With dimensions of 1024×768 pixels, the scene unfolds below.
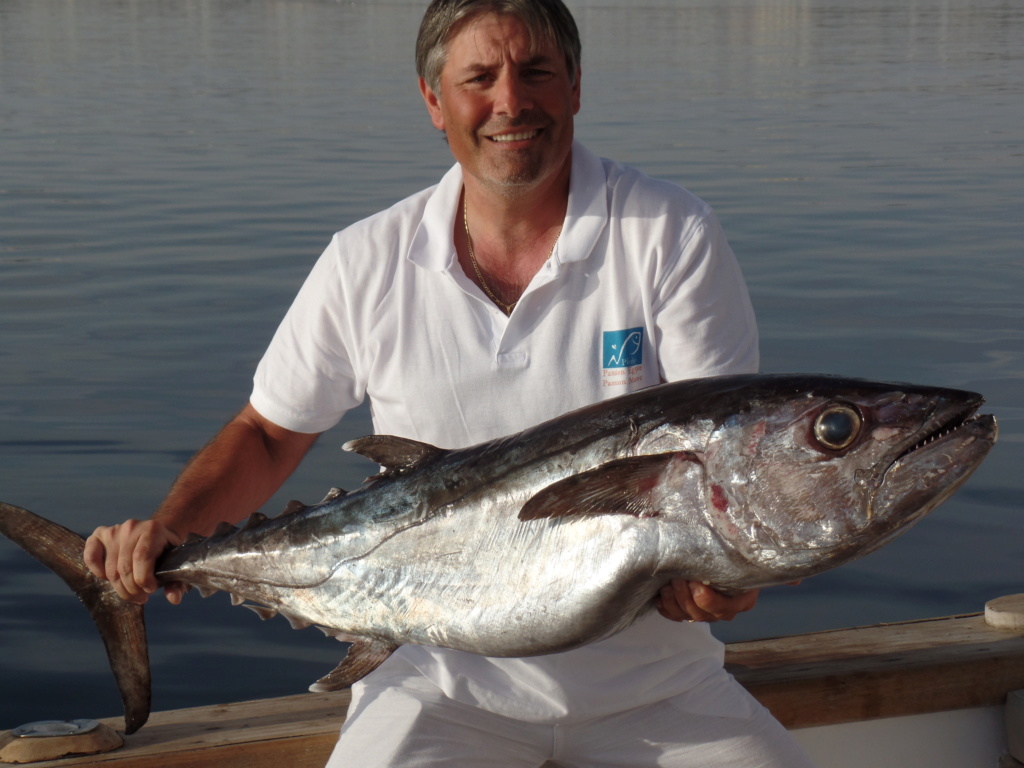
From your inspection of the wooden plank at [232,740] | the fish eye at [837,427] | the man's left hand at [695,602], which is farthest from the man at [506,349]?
the fish eye at [837,427]

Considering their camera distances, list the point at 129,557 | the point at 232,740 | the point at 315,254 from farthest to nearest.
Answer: the point at 315,254 → the point at 232,740 → the point at 129,557

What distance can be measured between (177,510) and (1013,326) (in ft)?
27.0

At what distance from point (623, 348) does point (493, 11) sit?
0.93m

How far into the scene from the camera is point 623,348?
3.25 meters

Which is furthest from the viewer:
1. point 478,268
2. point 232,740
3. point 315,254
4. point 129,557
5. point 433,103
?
point 315,254

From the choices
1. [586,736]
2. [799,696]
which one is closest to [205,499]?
[586,736]

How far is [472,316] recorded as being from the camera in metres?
3.35

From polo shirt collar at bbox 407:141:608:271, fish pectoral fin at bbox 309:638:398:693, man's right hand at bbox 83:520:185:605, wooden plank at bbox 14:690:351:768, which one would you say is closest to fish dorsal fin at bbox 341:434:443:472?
fish pectoral fin at bbox 309:638:398:693

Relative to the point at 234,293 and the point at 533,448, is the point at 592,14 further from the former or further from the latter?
the point at 533,448

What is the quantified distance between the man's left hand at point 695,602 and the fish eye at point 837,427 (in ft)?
1.24

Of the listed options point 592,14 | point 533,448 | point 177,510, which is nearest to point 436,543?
point 533,448

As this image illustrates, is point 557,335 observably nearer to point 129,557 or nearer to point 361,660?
point 361,660

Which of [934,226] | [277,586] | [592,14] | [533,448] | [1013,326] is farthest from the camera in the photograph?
[592,14]

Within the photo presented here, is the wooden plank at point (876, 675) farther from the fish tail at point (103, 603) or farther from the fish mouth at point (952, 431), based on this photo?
the fish tail at point (103, 603)
